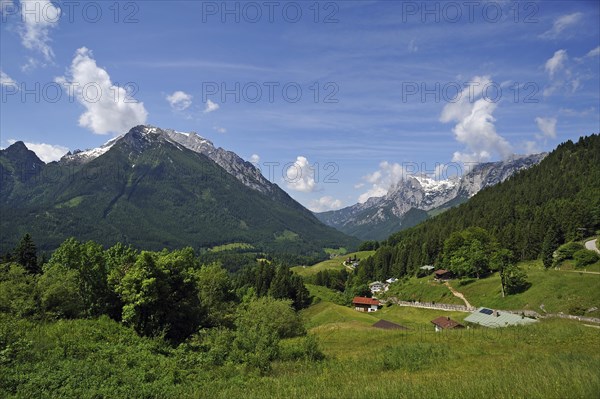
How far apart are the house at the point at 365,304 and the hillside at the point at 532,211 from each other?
112 feet

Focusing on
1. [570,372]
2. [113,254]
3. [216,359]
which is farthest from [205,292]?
[570,372]

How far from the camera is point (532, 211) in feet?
404

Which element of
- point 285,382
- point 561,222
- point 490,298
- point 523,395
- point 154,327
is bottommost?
point 490,298

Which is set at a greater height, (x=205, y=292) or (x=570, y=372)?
(x=570, y=372)

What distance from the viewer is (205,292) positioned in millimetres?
69188

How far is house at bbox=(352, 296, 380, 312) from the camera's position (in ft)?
327

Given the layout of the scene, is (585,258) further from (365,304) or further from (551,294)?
(365,304)

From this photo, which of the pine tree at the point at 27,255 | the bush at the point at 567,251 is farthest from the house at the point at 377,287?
the pine tree at the point at 27,255

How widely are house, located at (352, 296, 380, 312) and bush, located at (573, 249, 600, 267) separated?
4791 centimetres

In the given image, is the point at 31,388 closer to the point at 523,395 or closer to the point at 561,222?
the point at 523,395

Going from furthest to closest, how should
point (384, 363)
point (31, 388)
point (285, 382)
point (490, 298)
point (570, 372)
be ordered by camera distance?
point (490, 298) → point (384, 363) → point (285, 382) → point (31, 388) → point (570, 372)

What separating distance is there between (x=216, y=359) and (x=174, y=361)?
2.67m

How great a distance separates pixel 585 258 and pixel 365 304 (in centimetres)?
5251

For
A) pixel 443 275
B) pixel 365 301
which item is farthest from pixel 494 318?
pixel 443 275
